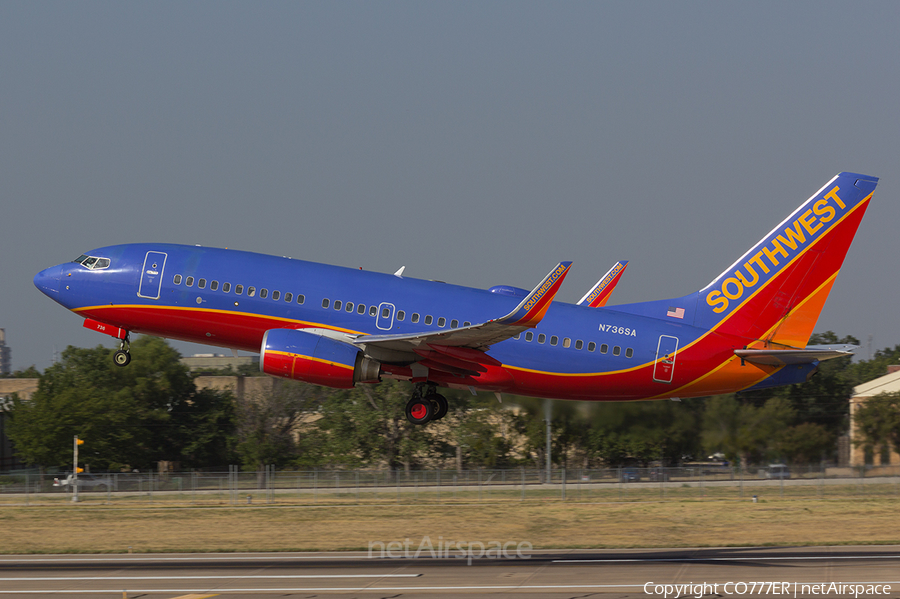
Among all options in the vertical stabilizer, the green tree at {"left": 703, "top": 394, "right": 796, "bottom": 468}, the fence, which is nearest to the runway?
the vertical stabilizer

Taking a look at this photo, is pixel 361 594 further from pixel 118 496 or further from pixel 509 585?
pixel 118 496

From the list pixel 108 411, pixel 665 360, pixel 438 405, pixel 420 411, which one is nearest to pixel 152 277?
pixel 420 411

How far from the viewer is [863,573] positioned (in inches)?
1230

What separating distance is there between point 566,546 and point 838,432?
21334mm

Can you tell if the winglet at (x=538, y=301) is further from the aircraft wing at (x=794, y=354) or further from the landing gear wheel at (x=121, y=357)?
the landing gear wheel at (x=121, y=357)

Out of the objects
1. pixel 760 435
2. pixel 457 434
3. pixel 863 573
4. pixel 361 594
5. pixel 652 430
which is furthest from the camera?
pixel 457 434

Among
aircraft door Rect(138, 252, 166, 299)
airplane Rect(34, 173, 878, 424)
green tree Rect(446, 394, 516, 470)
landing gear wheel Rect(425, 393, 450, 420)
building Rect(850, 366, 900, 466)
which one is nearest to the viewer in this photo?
airplane Rect(34, 173, 878, 424)

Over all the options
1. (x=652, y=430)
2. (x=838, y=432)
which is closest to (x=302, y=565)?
(x=652, y=430)

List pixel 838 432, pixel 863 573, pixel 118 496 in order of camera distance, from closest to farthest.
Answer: pixel 863 573, pixel 838 432, pixel 118 496

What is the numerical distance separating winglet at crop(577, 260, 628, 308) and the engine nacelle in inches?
437

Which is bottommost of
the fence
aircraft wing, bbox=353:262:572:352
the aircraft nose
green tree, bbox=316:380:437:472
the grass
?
the grass

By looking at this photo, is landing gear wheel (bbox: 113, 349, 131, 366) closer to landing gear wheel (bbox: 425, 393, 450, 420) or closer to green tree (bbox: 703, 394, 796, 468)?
landing gear wheel (bbox: 425, 393, 450, 420)

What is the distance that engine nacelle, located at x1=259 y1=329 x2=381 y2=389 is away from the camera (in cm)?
3058

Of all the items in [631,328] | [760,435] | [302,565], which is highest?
[631,328]
